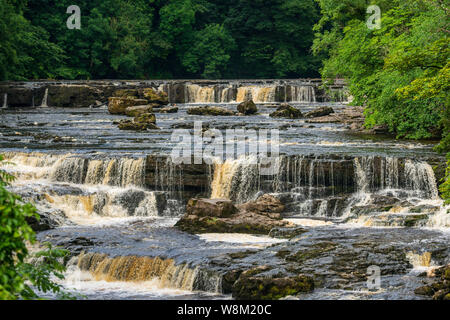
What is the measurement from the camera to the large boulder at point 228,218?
1672cm

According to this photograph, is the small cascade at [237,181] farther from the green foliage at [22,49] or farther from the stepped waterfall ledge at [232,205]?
the green foliage at [22,49]

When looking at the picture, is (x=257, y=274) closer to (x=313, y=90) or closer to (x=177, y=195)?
(x=177, y=195)

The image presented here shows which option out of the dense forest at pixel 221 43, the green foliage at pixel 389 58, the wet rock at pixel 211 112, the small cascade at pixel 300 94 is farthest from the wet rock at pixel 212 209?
the small cascade at pixel 300 94

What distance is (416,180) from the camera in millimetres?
19188

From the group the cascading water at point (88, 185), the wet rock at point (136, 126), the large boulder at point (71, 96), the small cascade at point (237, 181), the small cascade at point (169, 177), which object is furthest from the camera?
the large boulder at point (71, 96)

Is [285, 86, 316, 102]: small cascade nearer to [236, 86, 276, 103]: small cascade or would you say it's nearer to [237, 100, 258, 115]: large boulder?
[236, 86, 276, 103]: small cascade

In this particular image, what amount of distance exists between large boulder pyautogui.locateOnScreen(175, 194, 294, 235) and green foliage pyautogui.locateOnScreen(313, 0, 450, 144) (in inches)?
211

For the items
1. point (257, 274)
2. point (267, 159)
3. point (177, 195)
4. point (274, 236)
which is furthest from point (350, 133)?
point (257, 274)

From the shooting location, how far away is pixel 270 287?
11969mm

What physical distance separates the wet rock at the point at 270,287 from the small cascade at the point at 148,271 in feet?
2.50

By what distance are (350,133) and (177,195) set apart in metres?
9.94

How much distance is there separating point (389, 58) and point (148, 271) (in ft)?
34.0

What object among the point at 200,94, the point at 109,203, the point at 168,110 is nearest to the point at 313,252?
the point at 109,203
